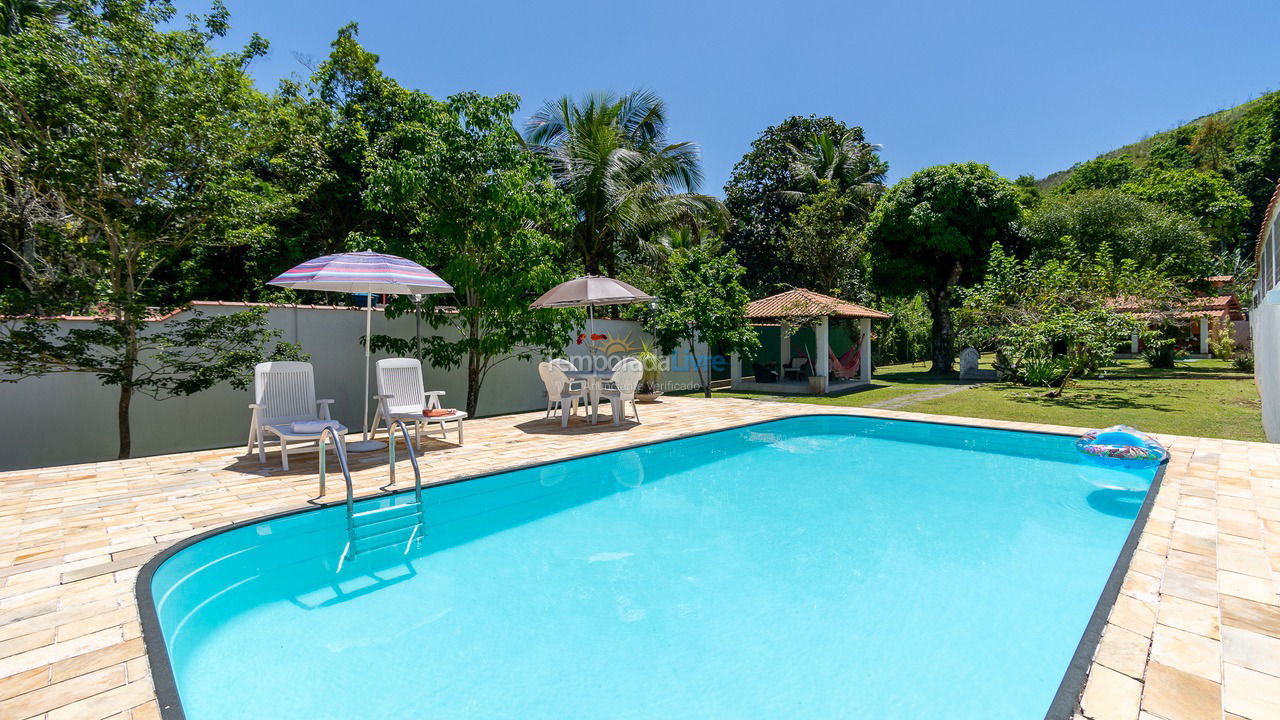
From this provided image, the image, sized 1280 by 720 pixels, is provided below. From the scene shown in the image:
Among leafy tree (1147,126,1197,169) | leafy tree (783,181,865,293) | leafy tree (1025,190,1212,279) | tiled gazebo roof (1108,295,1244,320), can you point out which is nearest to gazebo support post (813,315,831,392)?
tiled gazebo roof (1108,295,1244,320)

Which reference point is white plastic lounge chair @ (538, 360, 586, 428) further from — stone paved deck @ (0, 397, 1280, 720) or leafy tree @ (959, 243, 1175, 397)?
leafy tree @ (959, 243, 1175, 397)

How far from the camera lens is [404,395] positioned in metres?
8.34

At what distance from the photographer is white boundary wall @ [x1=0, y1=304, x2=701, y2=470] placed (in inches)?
297

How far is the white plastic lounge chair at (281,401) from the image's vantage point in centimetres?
696

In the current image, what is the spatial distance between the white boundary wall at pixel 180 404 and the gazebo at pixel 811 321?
9330mm

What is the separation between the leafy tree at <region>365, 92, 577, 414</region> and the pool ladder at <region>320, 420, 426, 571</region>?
4.85m

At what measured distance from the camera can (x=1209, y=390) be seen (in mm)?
15117

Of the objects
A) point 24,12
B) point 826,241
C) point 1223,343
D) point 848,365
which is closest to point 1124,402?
point 848,365

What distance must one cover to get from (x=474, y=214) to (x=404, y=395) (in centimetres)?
338

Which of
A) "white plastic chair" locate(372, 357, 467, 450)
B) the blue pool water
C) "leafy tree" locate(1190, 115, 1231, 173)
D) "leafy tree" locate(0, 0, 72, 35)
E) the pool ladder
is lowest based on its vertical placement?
the blue pool water

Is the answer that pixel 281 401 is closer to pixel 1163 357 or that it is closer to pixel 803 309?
pixel 803 309

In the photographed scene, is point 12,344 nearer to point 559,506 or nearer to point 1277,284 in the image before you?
point 559,506

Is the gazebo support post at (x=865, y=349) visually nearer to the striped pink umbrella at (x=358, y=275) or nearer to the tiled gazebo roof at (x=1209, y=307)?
the tiled gazebo roof at (x=1209, y=307)

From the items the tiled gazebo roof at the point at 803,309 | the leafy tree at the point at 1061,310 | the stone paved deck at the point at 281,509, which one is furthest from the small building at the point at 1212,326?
the stone paved deck at the point at 281,509
